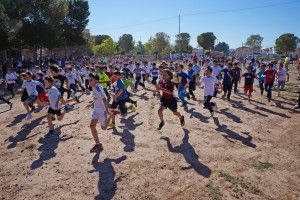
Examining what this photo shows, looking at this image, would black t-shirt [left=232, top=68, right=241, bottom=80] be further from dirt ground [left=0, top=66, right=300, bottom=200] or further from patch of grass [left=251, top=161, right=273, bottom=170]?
patch of grass [left=251, top=161, right=273, bottom=170]

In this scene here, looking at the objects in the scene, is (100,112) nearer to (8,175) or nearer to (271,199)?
(8,175)

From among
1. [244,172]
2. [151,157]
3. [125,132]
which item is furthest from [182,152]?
[125,132]

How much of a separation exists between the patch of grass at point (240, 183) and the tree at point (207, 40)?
95905 mm

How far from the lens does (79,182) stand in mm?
7262

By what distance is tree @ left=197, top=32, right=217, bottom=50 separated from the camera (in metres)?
100

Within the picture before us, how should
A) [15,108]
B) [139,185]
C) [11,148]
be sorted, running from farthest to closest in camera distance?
1. [15,108]
2. [11,148]
3. [139,185]

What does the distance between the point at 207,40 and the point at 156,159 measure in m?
95.6

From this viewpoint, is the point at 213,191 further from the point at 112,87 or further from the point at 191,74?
the point at 191,74

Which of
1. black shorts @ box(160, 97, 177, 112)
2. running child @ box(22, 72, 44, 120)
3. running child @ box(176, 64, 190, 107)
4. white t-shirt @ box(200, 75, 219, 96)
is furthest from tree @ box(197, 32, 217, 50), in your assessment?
black shorts @ box(160, 97, 177, 112)

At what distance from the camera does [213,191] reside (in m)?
6.75

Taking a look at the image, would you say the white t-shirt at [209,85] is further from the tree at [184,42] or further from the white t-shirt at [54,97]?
the tree at [184,42]

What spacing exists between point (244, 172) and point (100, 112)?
372cm

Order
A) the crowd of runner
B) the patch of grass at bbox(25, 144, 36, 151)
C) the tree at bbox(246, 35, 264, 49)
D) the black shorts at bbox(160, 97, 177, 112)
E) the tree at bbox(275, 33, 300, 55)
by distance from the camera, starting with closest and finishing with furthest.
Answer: the crowd of runner → the patch of grass at bbox(25, 144, 36, 151) → the black shorts at bbox(160, 97, 177, 112) → the tree at bbox(275, 33, 300, 55) → the tree at bbox(246, 35, 264, 49)

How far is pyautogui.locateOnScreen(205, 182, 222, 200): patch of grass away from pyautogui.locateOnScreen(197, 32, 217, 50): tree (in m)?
96.4
